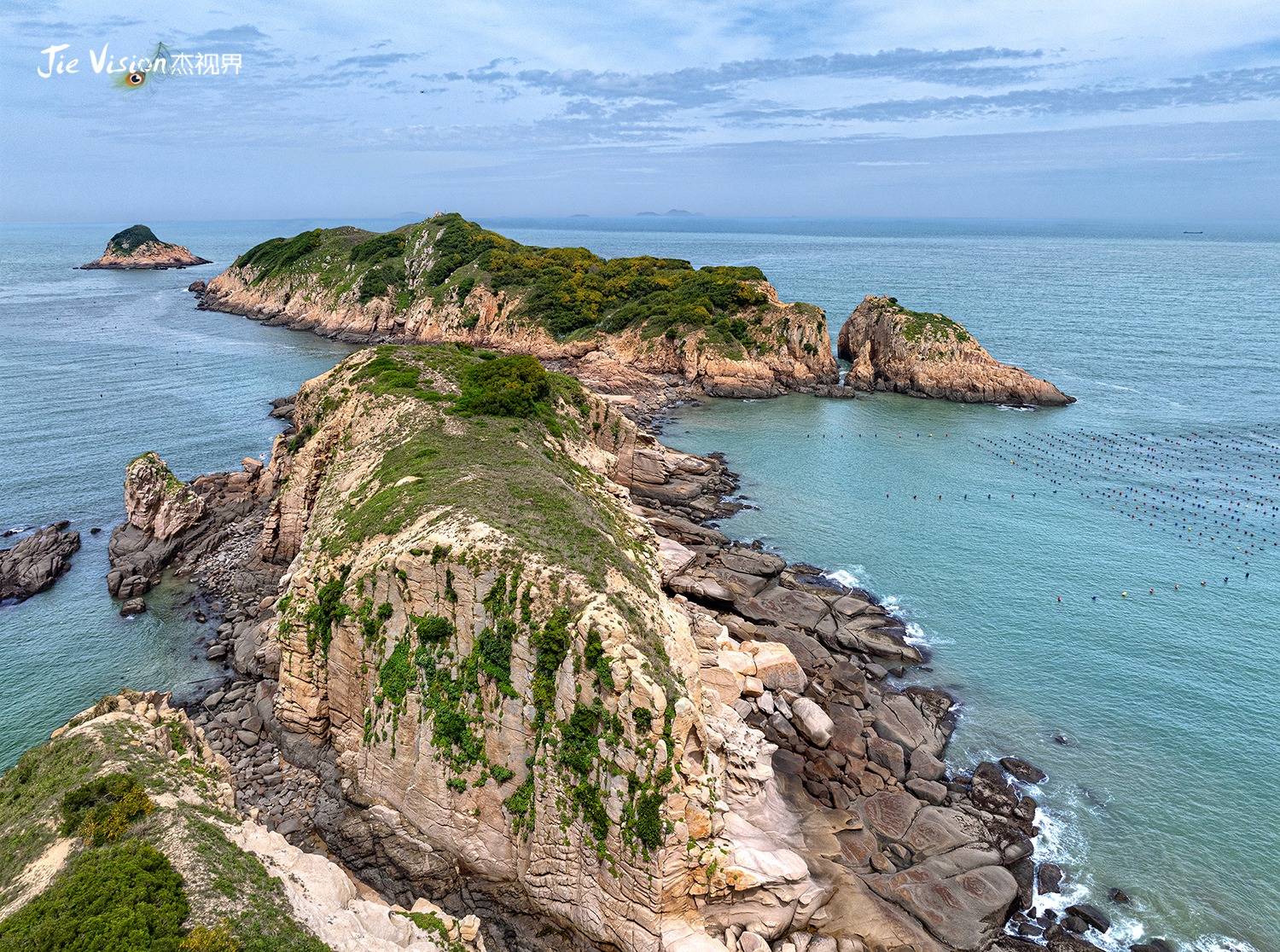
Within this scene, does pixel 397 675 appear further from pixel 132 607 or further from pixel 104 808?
pixel 132 607

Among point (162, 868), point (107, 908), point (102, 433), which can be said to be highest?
point (102, 433)

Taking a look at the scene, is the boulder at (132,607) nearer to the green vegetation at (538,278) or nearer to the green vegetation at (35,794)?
the green vegetation at (35,794)

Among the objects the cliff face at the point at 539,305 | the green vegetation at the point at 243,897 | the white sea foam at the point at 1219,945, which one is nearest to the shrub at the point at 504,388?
the green vegetation at the point at 243,897

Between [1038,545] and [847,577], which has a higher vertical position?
[1038,545]

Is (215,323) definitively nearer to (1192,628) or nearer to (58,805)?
(58,805)

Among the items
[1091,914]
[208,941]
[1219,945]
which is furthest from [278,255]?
[1219,945]

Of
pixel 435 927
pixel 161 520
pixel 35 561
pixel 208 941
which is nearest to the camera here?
pixel 208 941
